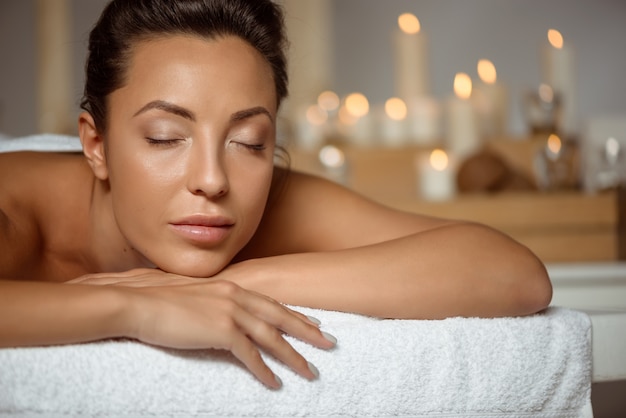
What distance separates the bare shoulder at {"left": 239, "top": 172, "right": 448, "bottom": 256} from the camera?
1.38 metres

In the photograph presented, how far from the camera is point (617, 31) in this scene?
426 centimetres

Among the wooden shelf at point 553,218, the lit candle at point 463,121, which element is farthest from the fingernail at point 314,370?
the lit candle at point 463,121

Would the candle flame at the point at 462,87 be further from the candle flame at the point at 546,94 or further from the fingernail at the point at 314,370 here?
the fingernail at the point at 314,370

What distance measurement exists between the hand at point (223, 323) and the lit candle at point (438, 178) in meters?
1.79

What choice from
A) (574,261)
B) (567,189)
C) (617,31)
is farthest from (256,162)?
(617,31)

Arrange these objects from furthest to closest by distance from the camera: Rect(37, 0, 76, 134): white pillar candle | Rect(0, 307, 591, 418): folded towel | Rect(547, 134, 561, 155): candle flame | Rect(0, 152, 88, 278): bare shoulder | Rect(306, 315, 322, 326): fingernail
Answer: Rect(37, 0, 76, 134): white pillar candle < Rect(547, 134, 561, 155): candle flame < Rect(0, 152, 88, 278): bare shoulder < Rect(306, 315, 322, 326): fingernail < Rect(0, 307, 591, 418): folded towel

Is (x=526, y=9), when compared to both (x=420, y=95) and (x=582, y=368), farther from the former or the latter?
(x=582, y=368)

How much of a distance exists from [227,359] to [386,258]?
30 cm

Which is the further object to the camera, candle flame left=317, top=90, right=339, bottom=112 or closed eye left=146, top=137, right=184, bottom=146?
candle flame left=317, top=90, right=339, bottom=112

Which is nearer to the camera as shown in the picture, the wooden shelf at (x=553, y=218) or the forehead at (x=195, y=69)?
the forehead at (x=195, y=69)

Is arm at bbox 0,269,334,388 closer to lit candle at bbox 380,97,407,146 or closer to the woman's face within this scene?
the woman's face

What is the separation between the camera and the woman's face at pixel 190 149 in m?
1.04

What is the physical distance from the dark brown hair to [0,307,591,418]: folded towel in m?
0.41

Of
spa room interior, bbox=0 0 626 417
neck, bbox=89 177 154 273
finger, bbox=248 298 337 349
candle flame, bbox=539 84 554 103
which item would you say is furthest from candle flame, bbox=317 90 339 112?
finger, bbox=248 298 337 349
